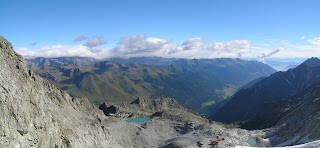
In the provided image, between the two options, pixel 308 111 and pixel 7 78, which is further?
pixel 308 111

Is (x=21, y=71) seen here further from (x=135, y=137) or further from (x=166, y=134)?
(x=166, y=134)

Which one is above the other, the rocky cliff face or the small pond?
the rocky cliff face

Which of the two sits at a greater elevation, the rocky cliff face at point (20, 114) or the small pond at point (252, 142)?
the rocky cliff face at point (20, 114)

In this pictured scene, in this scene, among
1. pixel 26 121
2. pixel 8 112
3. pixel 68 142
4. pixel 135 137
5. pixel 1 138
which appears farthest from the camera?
Answer: pixel 135 137

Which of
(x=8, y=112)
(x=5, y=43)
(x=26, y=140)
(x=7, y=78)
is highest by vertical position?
(x=5, y=43)

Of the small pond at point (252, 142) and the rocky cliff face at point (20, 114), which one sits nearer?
the rocky cliff face at point (20, 114)

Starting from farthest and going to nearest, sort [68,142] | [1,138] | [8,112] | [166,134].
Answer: [166,134], [68,142], [8,112], [1,138]

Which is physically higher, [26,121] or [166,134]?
[26,121]

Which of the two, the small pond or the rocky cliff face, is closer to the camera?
the rocky cliff face

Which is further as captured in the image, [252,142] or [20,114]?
[252,142]

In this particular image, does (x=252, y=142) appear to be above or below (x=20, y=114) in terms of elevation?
below

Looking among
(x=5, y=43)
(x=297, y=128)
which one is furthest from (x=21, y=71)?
(x=297, y=128)
